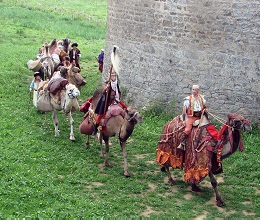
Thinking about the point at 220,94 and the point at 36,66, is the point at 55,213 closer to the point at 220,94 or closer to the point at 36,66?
the point at 220,94

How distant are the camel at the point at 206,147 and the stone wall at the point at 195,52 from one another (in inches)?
142

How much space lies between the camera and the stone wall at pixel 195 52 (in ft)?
43.2

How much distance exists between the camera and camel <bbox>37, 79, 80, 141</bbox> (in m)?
12.2

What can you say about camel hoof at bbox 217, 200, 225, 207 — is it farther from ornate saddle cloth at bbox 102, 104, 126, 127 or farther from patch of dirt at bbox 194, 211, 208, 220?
Result: ornate saddle cloth at bbox 102, 104, 126, 127

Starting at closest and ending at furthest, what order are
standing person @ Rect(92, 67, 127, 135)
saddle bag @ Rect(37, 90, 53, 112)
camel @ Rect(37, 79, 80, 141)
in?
standing person @ Rect(92, 67, 127, 135)
camel @ Rect(37, 79, 80, 141)
saddle bag @ Rect(37, 90, 53, 112)

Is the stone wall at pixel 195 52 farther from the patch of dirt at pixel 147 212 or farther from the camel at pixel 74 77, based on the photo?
the patch of dirt at pixel 147 212

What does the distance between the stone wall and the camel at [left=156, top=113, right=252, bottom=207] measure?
3.61m

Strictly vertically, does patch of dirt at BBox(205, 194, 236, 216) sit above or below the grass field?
below

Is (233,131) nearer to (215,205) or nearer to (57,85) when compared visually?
(215,205)

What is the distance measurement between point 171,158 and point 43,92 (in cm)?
423

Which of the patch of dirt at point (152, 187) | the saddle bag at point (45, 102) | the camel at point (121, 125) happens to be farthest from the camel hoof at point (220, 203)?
the saddle bag at point (45, 102)

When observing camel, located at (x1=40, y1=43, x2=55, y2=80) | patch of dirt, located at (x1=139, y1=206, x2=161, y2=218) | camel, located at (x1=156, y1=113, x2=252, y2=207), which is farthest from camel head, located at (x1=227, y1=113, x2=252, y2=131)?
camel, located at (x1=40, y1=43, x2=55, y2=80)

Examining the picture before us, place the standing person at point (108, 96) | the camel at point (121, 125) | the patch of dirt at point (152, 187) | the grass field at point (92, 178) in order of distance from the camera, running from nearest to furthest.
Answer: the grass field at point (92, 178), the patch of dirt at point (152, 187), the camel at point (121, 125), the standing person at point (108, 96)

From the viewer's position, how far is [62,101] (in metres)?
12.7
